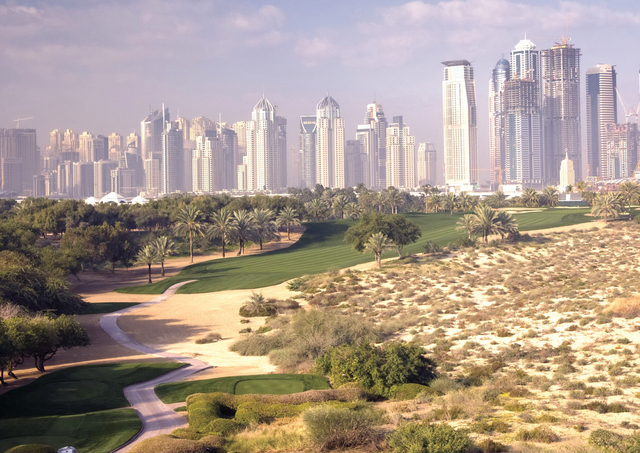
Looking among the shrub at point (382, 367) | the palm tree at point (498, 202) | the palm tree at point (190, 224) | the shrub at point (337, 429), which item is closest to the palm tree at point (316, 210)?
the palm tree at point (190, 224)

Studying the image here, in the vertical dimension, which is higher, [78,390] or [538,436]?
[538,436]

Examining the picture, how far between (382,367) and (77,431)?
10852 mm

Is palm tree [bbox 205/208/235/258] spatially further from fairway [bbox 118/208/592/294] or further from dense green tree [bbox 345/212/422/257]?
dense green tree [bbox 345/212/422/257]

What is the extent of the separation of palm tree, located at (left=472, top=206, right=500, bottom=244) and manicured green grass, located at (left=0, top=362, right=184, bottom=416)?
144 ft

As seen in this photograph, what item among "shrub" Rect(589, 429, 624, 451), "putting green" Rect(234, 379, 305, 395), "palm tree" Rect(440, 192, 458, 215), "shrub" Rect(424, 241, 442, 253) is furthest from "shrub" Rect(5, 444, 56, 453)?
"palm tree" Rect(440, 192, 458, 215)

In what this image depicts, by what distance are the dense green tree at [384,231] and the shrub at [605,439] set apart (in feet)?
135

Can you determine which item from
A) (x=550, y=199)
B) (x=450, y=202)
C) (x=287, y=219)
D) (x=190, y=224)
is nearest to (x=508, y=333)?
(x=190, y=224)

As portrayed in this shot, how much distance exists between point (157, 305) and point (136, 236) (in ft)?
116

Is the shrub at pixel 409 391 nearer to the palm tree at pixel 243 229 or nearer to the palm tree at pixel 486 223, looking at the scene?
the palm tree at pixel 486 223

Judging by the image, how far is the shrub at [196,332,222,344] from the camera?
34.5 meters

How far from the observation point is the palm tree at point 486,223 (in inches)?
2532

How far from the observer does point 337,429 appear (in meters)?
→ 15.7

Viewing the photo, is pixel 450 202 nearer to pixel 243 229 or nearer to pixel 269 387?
pixel 243 229

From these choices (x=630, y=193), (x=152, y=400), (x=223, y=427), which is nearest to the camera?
(x=223, y=427)
